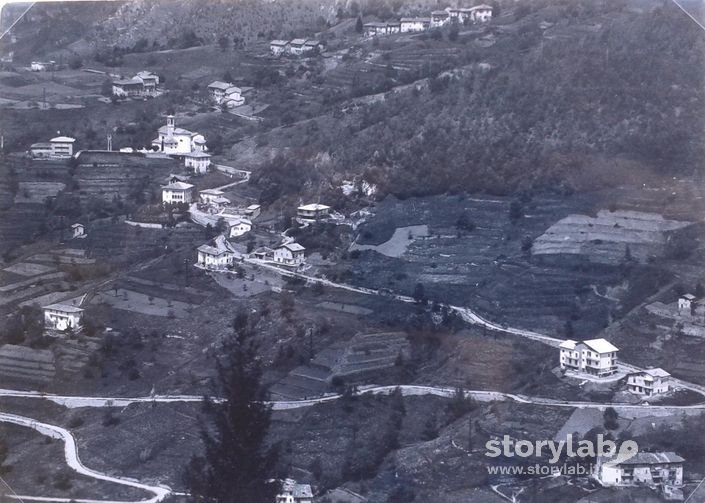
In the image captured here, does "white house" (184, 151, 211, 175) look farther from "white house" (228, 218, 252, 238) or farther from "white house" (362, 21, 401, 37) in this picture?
"white house" (362, 21, 401, 37)

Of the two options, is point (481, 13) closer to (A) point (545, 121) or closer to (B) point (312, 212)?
(A) point (545, 121)

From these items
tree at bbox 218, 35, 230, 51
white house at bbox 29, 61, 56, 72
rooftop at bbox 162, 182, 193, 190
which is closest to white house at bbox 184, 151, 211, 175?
rooftop at bbox 162, 182, 193, 190

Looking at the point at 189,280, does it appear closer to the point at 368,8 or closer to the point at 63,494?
the point at 63,494

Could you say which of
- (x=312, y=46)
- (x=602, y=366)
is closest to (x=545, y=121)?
(x=602, y=366)

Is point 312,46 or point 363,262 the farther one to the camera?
point 312,46

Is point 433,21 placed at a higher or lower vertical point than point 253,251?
higher

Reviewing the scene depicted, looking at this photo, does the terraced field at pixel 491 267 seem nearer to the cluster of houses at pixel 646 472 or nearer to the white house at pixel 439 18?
the cluster of houses at pixel 646 472
